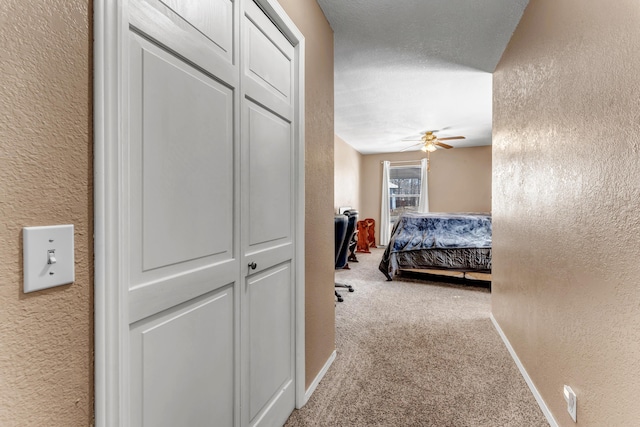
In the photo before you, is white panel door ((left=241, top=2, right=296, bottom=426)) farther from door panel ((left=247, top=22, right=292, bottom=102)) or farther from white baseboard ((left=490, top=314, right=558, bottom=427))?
white baseboard ((left=490, top=314, right=558, bottom=427))

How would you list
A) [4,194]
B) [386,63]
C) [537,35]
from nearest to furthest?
[4,194]
[537,35]
[386,63]

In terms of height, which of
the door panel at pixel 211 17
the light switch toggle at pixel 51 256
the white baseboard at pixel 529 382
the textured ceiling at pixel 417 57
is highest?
the textured ceiling at pixel 417 57

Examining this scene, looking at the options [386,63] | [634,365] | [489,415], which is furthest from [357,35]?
[489,415]

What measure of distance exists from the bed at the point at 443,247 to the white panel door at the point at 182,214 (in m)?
3.49

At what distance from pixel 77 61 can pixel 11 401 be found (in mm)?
612

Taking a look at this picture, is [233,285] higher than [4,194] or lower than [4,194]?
lower

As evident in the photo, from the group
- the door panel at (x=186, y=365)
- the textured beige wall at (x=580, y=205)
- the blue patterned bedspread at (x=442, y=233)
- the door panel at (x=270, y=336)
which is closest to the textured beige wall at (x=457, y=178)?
the blue patterned bedspread at (x=442, y=233)

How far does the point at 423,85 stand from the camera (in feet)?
10.8

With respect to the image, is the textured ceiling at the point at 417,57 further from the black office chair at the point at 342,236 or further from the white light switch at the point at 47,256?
the white light switch at the point at 47,256

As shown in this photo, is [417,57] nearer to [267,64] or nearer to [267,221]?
[267,64]

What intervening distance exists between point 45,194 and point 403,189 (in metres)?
7.40

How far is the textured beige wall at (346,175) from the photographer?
19.4ft

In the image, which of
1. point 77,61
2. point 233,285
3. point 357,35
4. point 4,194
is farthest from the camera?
point 357,35

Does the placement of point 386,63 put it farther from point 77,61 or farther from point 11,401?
point 11,401
